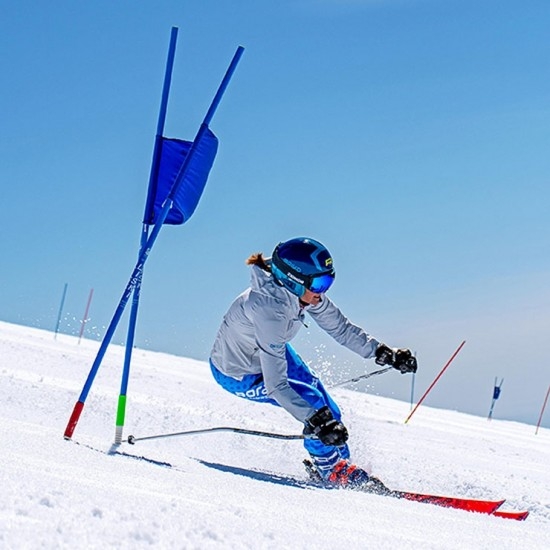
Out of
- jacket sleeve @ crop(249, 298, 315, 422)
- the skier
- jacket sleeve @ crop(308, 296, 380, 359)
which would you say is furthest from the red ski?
jacket sleeve @ crop(308, 296, 380, 359)

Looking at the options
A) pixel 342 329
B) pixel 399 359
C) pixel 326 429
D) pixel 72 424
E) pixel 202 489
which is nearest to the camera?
pixel 202 489

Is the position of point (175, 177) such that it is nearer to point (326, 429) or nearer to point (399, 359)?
point (326, 429)

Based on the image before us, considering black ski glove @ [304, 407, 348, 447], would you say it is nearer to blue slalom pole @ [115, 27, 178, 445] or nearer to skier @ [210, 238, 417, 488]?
skier @ [210, 238, 417, 488]

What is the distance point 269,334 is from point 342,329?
1258 millimetres

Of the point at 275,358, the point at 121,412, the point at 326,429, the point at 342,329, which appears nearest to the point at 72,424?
the point at 121,412

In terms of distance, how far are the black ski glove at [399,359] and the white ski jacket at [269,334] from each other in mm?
97

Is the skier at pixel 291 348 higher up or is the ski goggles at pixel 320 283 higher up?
the ski goggles at pixel 320 283

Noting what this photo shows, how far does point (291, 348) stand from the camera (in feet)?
→ 17.4

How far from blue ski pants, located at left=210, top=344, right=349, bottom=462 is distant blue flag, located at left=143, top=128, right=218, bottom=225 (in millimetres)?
1136

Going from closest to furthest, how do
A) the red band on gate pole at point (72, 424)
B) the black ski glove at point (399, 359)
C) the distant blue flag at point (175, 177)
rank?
the red band on gate pole at point (72, 424) < the distant blue flag at point (175, 177) < the black ski glove at point (399, 359)

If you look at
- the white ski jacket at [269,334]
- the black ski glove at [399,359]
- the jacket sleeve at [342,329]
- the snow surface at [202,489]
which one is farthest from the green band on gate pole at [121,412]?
the black ski glove at [399,359]

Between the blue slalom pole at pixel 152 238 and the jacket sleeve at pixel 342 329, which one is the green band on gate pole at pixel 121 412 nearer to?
the blue slalom pole at pixel 152 238

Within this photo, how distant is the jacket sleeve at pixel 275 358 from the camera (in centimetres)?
433

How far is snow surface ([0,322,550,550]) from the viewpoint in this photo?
1902mm
